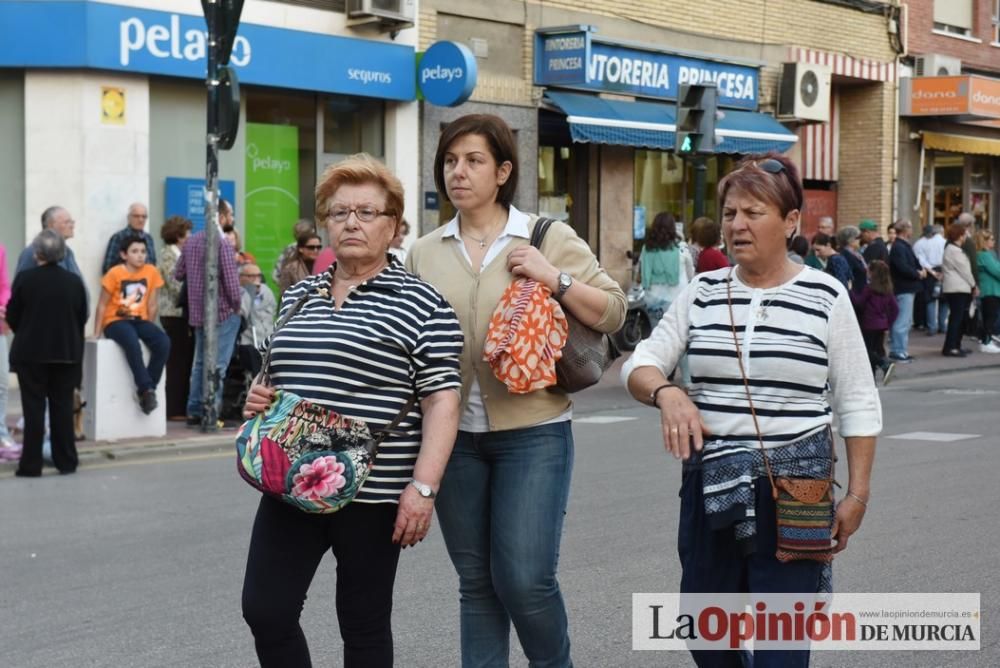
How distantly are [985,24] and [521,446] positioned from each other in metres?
28.7

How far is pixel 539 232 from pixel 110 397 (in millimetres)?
8561

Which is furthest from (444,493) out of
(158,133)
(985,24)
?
(985,24)

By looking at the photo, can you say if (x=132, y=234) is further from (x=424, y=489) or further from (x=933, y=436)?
(x=424, y=489)

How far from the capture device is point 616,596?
663cm

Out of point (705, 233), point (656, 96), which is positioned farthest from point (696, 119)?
point (656, 96)

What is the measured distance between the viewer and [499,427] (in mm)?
4211

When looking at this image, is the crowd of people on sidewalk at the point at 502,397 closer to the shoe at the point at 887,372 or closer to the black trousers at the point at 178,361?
the black trousers at the point at 178,361

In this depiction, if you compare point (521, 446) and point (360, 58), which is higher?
point (360, 58)

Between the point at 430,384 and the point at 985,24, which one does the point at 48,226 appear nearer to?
the point at 430,384

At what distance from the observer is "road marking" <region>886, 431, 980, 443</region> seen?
12.3 m

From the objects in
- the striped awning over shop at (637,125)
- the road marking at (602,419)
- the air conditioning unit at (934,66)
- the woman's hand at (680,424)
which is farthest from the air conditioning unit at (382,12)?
the woman's hand at (680,424)

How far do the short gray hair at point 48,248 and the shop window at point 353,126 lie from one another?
317 inches

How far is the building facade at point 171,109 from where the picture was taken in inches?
609

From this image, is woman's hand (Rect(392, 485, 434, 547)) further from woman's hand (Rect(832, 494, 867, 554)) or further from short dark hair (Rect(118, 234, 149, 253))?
short dark hair (Rect(118, 234, 149, 253))
